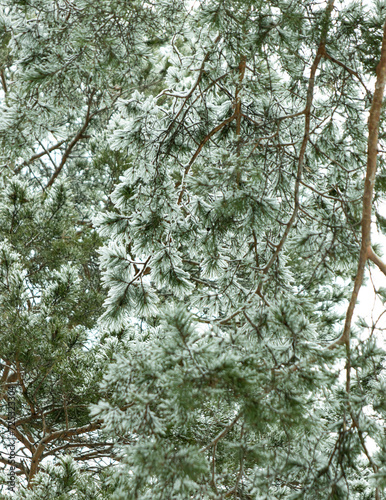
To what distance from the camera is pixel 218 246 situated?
227 cm

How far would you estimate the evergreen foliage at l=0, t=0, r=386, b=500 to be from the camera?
1.46 m

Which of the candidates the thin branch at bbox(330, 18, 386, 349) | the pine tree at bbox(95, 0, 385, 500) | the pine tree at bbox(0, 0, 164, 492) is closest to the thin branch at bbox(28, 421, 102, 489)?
the pine tree at bbox(0, 0, 164, 492)

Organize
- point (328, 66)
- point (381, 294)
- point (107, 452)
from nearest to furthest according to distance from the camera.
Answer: point (381, 294), point (328, 66), point (107, 452)

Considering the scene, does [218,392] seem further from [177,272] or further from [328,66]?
[328,66]

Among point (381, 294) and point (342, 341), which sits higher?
point (381, 294)

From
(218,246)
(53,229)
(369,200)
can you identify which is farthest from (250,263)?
(53,229)

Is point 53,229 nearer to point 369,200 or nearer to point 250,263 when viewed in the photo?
point 250,263

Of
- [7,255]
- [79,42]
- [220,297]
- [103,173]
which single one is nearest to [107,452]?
[7,255]

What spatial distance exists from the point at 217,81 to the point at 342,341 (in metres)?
1.24

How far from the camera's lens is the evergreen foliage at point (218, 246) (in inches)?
57.6

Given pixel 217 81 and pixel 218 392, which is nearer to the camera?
pixel 218 392

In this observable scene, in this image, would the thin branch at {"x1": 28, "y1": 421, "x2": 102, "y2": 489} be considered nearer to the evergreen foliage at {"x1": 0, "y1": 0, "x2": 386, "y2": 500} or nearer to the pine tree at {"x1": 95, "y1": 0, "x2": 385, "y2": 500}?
the evergreen foliage at {"x1": 0, "y1": 0, "x2": 386, "y2": 500}

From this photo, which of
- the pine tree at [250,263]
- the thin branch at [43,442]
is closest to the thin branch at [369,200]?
the pine tree at [250,263]

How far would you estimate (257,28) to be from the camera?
6.90 feet
